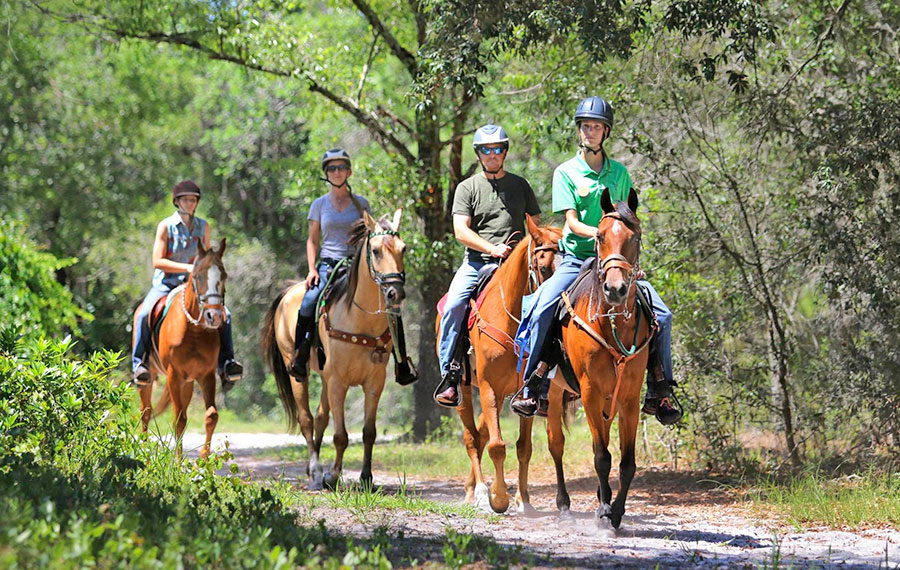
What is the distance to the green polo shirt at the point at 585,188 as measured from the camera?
8.09 m

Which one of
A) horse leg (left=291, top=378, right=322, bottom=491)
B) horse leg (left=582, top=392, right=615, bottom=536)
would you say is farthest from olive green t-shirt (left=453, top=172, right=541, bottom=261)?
horse leg (left=291, top=378, right=322, bottom=491)

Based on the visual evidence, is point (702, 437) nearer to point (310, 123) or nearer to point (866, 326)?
point (866, 326)

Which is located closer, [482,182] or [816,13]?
[482,182]

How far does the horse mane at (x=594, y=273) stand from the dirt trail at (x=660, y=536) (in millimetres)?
1772

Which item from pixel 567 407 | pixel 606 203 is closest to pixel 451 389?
pixel 567 407

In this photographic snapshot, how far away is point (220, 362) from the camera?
443 inches

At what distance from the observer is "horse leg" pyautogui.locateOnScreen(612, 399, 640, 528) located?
770 centimetres

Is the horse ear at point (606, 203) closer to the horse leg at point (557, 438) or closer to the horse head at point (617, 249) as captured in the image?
the horse head at point (617, 249)

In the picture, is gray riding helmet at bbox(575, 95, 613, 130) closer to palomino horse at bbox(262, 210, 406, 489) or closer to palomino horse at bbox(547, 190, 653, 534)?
palomino horse at bbox(547, 190, 653, 534)

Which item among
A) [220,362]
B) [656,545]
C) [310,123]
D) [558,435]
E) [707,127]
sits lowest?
[656,545]

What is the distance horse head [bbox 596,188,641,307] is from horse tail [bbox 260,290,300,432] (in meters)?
5.54

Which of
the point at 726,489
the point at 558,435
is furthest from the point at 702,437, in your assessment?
the point at 558,435

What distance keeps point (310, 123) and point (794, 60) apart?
15463 millimetres

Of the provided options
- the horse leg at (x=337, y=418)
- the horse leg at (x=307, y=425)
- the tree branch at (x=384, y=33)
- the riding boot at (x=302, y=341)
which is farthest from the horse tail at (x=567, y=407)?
the tree branch at (x=384, y=33)
